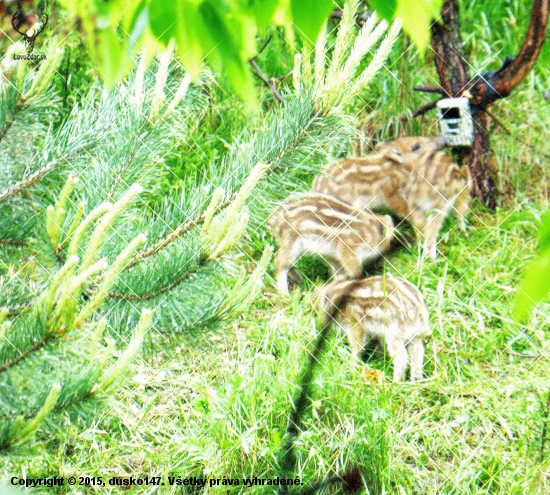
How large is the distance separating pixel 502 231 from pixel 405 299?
843 mm

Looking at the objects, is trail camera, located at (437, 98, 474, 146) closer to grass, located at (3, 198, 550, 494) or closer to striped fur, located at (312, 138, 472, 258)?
striped fur, located at (312, 138, 472, 258)

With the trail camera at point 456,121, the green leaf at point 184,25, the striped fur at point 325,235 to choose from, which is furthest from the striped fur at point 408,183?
the green leaf at point 184,25

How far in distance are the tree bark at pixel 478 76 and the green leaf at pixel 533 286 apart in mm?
2283

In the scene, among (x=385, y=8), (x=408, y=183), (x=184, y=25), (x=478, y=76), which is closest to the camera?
(x=184, y=25)

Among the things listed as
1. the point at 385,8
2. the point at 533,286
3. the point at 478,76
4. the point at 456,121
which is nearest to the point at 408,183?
the point at 456,121

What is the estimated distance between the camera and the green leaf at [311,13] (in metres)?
1.04

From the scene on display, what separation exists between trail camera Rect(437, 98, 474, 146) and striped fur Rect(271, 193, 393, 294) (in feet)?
1.72

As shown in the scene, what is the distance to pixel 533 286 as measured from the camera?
750 millimetres

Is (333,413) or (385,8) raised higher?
(385,8)

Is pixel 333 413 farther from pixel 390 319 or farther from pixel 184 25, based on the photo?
pixel 184 25

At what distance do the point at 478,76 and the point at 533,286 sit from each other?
247 centimetres

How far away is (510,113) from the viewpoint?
3406 millimetres

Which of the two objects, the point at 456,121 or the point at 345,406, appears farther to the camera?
the point at 456,121

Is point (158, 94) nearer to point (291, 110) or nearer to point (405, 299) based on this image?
point (291, 110)
